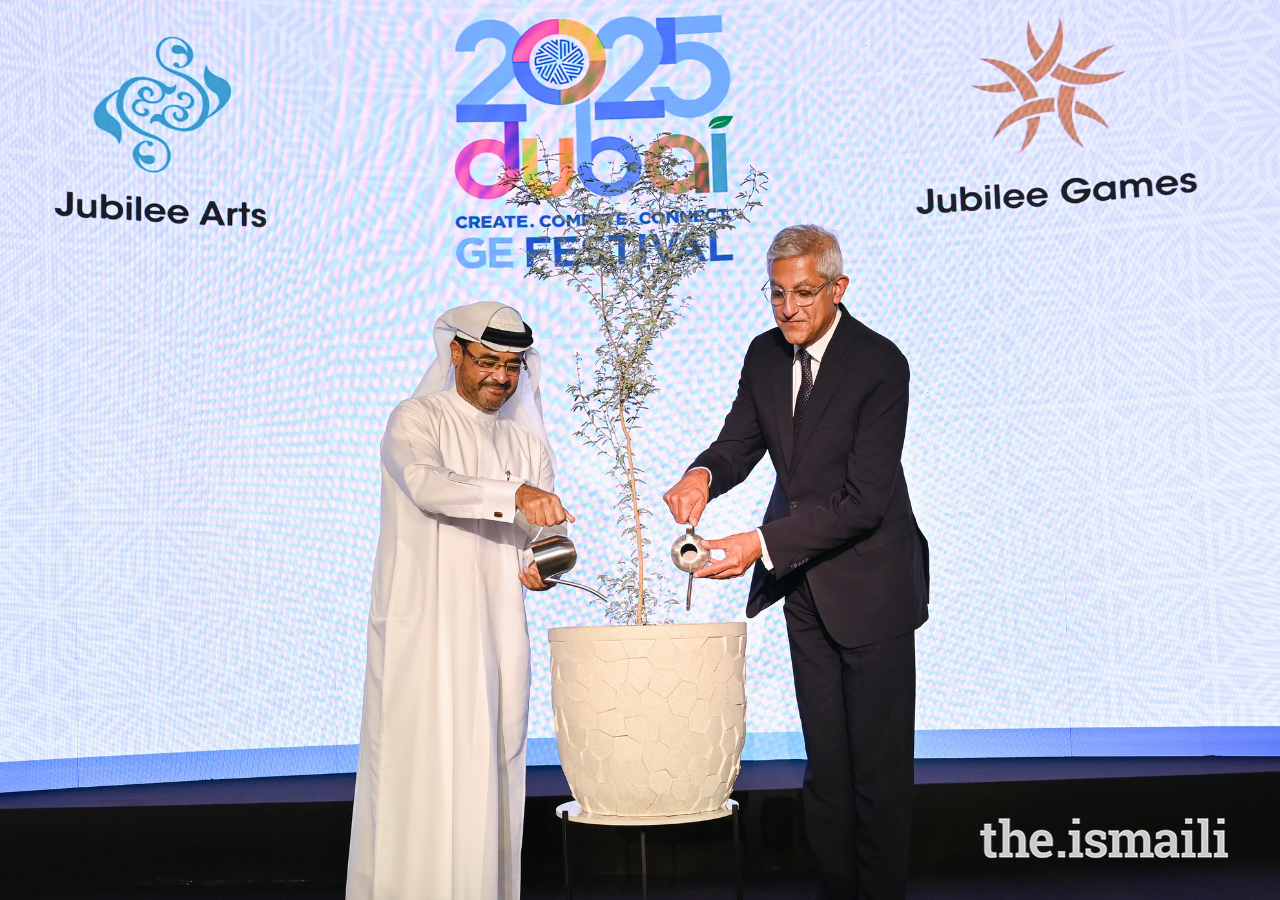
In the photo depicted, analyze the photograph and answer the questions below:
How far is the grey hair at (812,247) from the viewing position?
2.43 meters

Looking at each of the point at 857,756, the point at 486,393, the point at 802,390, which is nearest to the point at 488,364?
the point at 486,393

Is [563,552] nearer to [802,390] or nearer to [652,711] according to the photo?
[652,711]

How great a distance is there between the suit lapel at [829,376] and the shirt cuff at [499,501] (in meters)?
0.64

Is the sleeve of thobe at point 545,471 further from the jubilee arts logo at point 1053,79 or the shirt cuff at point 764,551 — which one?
the jubilee arts logo at point 1053,79

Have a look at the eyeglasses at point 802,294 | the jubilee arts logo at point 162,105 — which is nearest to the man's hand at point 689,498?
the eyeglasses at point 802,294

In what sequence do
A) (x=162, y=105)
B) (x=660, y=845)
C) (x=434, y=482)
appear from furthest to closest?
(x=162, y=105) < (x=660, y=845) < (x=434, y=482)

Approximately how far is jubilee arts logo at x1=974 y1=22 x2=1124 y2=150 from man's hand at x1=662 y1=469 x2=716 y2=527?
98.2 inches

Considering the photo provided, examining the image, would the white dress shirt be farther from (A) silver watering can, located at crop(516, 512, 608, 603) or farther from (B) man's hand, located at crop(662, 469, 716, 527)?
(A) silver watering can, located at crop(516, 512, 608, 603)

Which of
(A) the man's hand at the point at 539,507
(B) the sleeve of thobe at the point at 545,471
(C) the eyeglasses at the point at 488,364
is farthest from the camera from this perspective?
(B) the sleeve of thobe at the point at 545,471

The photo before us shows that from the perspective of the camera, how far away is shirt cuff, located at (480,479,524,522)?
257 centimetres

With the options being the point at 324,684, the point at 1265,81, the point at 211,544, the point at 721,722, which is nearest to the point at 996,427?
the point at 1265,81

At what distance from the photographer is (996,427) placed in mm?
4203

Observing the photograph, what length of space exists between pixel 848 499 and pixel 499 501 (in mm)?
767

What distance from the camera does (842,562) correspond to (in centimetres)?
247
